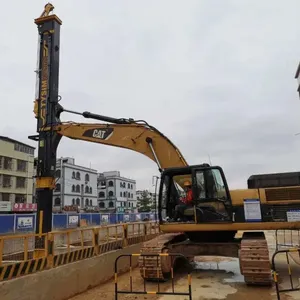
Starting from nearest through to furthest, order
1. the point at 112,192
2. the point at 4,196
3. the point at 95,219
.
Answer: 1. the point at 95,219
2. the point at 4,196
3. the point at 112,192

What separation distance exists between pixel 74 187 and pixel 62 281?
2540 inches

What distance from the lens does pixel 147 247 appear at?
9.17m

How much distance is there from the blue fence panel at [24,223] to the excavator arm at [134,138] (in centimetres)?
1513

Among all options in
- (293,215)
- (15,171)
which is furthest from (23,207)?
A: (293,215)

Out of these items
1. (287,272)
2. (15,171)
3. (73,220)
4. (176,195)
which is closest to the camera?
(287,272)

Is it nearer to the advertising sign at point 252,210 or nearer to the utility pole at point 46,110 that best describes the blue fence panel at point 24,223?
the utility pole at point 46,110

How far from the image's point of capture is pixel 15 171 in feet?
169

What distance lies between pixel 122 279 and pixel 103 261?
813mm

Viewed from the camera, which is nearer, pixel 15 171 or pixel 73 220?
pixel 73 220

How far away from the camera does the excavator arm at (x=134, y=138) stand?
10.7 m

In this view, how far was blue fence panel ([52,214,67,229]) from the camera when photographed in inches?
1082

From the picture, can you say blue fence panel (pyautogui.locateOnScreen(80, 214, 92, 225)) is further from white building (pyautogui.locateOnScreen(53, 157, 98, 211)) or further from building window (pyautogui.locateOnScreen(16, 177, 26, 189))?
white building (pyautogui.locateOnScreen(53, 157, 98, 211))

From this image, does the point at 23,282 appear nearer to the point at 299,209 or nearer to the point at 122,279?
the point at 122,279

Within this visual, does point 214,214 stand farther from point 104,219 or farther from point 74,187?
point 74,187
